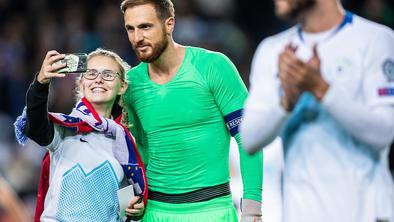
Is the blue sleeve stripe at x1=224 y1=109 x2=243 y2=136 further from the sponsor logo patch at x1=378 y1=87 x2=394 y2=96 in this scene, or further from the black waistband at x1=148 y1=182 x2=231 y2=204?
the sponsor logo patch at x1=378 y1=87 x2=394 y2=96

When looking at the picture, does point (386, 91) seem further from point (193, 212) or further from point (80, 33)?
point (80, 33)

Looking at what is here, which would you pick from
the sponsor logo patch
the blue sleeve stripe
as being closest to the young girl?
the blue sleeve stripe

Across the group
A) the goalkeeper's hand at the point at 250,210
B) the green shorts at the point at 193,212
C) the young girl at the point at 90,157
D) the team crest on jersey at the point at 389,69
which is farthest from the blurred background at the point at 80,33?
the team crest on jersey at the point at 389,69

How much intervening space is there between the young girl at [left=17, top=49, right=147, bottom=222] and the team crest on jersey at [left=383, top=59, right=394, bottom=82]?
1.71 m

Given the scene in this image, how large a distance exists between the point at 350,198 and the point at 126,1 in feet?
5.88

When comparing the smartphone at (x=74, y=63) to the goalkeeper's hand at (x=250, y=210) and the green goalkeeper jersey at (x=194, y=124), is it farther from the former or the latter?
the goalkeeper's hand at (x=250, y=210)

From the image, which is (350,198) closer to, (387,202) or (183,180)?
→ (387,202)

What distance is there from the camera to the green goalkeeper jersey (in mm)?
4180

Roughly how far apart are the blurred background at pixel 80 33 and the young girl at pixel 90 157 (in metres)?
5.31

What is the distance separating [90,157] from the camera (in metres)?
4.18

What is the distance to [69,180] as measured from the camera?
411cm

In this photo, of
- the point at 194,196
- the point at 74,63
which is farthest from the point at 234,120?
the point at 74,63

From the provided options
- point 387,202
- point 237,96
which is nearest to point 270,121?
point 387,202

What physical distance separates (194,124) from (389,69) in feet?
4.92
